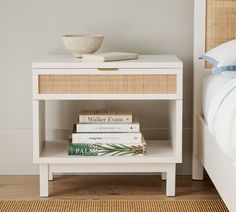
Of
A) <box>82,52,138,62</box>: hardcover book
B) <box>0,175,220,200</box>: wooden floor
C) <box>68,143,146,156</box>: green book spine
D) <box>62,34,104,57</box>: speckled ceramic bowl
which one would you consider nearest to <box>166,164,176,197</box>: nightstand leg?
<box>0,175,220,200</box>: wooden floor

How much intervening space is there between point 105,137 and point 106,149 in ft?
0.20

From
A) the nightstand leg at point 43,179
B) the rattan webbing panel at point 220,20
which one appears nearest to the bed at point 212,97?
the rattan webbing panel at point 220,20

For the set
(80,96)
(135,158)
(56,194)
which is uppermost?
(80,96)

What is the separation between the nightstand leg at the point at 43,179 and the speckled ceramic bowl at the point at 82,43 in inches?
22.0

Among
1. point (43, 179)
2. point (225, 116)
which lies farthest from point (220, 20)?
point (43, 179)

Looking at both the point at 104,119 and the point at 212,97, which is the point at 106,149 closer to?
the point at 104,119

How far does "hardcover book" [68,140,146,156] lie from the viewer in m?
2.78

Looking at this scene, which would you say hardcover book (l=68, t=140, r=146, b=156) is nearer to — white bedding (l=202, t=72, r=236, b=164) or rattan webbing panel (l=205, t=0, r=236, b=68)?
white bedding (l=202, t=72, r=236, b=164)

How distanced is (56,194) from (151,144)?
539 millimetres

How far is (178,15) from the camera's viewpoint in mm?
3111

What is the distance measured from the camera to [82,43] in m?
2.83

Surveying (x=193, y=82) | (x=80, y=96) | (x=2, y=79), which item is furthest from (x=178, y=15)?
(x=2, y=79)

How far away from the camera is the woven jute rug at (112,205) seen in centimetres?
263

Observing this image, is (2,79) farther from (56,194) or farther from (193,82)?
(193,82)
